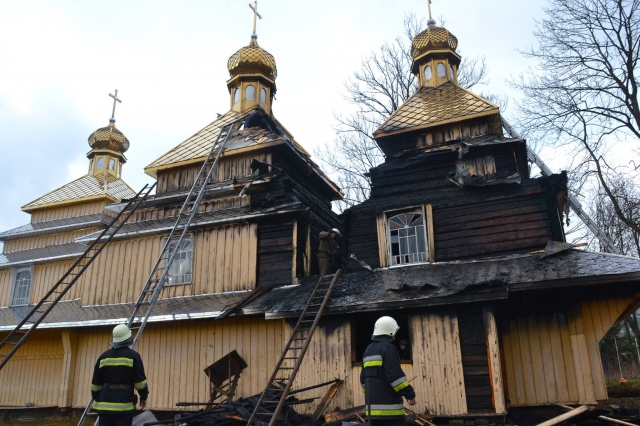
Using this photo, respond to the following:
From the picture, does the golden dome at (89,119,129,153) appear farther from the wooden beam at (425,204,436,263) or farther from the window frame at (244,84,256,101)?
the wooden beam at (425,204,436,263)

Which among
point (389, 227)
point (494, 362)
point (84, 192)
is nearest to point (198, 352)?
point (389, 227)

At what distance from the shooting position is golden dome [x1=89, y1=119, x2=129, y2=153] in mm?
26062

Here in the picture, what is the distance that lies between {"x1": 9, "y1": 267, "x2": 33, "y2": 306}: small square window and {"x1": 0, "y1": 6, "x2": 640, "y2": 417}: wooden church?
2.75 ft

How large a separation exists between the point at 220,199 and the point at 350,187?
989cm

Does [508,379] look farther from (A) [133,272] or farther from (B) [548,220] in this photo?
(A) [133,272]

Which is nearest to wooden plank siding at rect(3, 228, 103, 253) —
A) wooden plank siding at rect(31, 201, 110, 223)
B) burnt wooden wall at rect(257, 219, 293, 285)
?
wooden plank siding at rect(31, 201, 110, 223)

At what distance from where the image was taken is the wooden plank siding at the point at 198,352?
1199 centimetres

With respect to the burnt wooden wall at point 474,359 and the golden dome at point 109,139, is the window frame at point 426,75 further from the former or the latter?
the golden dome at point 109,139

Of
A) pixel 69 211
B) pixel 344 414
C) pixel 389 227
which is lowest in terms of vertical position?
pixel 344 414

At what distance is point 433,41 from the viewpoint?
54.1 ft

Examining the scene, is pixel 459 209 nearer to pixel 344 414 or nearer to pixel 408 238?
pixel 408 238

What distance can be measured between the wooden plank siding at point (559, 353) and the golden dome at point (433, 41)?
9851 mm

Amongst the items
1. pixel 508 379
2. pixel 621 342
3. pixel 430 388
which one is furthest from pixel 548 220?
pixel 621 342

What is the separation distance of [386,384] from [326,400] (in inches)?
182
